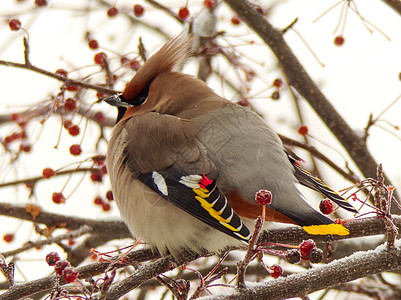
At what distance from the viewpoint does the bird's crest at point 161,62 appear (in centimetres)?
336

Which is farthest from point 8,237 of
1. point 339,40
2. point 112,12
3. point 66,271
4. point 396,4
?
point 396,4

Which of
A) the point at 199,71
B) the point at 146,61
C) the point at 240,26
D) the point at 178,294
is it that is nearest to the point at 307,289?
the point at 178,294

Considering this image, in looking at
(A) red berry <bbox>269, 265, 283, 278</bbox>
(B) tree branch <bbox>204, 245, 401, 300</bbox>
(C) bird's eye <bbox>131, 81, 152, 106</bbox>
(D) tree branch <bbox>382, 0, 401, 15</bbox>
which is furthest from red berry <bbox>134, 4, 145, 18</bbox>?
(B) tree branch <bbox>204, 245, 401, 300</bbox>

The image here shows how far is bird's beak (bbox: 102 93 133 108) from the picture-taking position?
320cm

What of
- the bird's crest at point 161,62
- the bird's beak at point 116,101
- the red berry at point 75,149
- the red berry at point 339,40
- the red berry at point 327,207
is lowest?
the red berry at point 327,207

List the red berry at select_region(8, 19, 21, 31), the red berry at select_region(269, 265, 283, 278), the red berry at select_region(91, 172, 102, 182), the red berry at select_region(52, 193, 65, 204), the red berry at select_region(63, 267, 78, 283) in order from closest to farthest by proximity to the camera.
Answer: the red berry at select_region(63, 267, 78, 283) < the red berry at select_region(269, 265, 283, 278) < the red berry at select_region(8, 19, 21, 31) < the red berry at select_region(52, 193, 65, 204) < the red berry at select_region(91, 172, 102, 182)

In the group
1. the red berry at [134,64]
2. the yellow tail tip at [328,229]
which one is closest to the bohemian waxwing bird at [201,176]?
the yellow tail tip at [328,229]

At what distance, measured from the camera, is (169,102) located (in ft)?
10.6

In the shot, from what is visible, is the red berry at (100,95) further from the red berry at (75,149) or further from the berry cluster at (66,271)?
the berry cluster at (66,271)

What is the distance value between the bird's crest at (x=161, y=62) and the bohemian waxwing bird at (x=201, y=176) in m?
0.17

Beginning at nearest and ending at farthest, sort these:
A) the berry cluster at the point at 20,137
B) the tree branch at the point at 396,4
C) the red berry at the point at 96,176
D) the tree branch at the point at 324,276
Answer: the tree branch at the point at 324,276
the tree branch at the point at 396,4
the red berry at the point at 96,176
the berry cluster at the point at 20,137

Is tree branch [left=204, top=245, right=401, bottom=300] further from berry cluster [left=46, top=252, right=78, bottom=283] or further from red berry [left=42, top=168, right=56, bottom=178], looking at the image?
red berry [left=42, top=168, right=56, bottom=178]

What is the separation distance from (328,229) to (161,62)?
1558mm

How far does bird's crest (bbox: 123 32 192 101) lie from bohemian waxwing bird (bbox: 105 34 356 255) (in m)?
0.17
